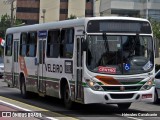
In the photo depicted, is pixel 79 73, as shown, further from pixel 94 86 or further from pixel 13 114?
pixel 13 114

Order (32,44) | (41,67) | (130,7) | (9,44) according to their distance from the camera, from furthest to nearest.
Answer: (130,7), (9,44), (32,44), (41,67)

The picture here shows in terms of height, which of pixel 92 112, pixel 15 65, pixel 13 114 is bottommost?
pixel 92 112

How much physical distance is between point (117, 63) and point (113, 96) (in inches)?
39.1

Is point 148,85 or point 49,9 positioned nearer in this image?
point 148,85

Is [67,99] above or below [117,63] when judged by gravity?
below

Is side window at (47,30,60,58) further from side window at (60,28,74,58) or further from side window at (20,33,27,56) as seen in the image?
side window at (20,33,27,56)

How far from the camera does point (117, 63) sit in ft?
46.5

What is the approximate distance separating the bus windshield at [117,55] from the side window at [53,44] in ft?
8.65

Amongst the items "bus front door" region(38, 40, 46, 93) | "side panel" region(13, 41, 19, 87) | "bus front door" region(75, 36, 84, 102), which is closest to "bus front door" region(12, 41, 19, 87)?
"side panel" region(13, 41, 19, 87)

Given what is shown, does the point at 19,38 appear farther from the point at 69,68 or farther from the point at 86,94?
the point at 86,94

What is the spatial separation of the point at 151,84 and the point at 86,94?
2.12m

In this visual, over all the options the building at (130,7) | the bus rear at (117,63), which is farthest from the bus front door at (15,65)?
the building at (130,7)

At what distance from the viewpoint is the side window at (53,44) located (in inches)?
656

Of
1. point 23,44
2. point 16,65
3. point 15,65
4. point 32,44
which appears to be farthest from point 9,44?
point 32,44
